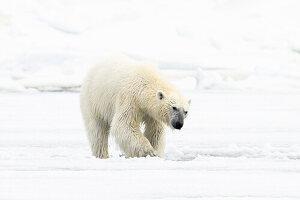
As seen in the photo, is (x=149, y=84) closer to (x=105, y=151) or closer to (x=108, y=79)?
(x=108, y=79)

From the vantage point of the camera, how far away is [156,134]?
6148mm

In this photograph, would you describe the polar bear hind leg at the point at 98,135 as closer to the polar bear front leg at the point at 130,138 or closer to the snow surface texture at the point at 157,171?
the snow surface texture at the point at 157,171

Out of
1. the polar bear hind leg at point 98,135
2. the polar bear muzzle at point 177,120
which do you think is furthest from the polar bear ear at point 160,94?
the polar bear hind leg at point 98,135

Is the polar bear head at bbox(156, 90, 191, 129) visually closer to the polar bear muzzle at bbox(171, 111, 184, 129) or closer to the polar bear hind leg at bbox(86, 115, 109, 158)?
the polar bear muzzle at bbox(171, 111, 184, 129)

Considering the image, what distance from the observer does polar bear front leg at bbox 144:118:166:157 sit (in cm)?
613

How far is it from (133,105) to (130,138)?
35cm

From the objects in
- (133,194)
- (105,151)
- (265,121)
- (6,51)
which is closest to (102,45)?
(6,51)

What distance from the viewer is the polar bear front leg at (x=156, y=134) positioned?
6133 millimetres

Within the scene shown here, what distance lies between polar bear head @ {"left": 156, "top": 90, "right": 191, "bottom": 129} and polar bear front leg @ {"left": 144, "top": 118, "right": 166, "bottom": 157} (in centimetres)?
44

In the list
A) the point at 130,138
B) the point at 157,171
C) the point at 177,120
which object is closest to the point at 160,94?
the point at 177,120

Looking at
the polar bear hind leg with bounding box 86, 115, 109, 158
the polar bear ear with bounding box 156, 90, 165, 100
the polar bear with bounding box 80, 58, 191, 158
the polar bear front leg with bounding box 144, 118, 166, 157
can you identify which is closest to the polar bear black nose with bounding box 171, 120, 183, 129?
the polar bear with bounding box 80, 58, 191, 158

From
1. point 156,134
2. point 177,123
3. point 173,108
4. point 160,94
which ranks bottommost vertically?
point 156,134

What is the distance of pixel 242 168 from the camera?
508 centimetres

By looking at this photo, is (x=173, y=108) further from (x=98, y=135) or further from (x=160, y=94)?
(x=98, y=135)
